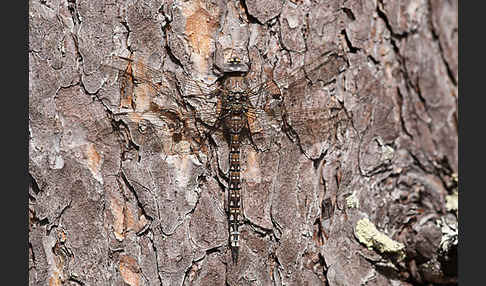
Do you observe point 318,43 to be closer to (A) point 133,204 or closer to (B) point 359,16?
(B) point 359,16

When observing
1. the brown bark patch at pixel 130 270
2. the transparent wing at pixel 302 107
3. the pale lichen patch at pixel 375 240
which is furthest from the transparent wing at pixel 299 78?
the brown bark patch at pixel 130 270

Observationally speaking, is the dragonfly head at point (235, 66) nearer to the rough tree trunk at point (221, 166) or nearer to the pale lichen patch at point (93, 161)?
the rough tree trunk at point (221, 166)

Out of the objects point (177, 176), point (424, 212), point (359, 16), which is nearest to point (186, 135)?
point (177, 176)

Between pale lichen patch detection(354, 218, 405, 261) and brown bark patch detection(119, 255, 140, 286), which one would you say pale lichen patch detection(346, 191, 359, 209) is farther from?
brown bark patch detection(119, 255, 140, 286)

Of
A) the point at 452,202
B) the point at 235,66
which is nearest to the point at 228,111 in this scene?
the point at 235,66

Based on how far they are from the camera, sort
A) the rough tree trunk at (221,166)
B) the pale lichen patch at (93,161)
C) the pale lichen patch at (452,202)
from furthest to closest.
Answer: the pale lichen patch at (93,161) < the rough tree trunk at (221,166) < the pale lichen patch at (452,202)

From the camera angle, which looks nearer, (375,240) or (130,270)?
(375,240)

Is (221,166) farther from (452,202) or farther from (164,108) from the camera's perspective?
(452,202)
